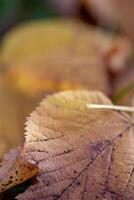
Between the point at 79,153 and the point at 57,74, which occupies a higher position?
the point at 57,74

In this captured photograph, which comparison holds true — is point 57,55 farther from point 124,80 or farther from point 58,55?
point 124,80

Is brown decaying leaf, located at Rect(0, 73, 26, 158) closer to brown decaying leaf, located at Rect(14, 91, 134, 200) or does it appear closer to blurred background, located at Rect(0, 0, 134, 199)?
blurred background, located at Rect(0, 0, 134, 199)

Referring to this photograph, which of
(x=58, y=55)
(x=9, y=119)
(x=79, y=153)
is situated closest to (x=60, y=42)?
(x=58, y=55)

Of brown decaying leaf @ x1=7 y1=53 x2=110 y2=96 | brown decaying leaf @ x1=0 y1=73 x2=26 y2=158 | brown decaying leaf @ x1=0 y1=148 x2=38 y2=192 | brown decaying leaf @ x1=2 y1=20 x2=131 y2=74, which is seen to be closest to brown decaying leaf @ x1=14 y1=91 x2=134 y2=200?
brown decaying leaf @ x1=0 y1=148 x2=38 y2=192

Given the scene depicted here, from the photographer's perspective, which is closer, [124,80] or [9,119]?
[9,119]

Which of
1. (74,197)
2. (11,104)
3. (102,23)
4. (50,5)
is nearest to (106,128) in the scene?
(74,197)

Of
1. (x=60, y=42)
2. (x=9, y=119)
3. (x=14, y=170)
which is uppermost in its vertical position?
(x=60, y=42)

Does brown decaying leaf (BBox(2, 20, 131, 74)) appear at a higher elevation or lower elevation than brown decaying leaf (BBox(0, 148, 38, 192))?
higher
